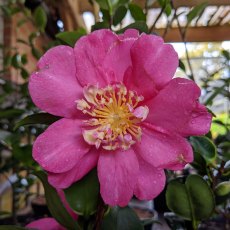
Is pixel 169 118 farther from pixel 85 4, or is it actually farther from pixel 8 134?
pixel 85 4

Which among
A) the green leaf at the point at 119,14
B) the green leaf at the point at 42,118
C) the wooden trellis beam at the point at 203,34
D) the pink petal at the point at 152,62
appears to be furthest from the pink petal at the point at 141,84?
the wooden trellis beam at the point at 203,34

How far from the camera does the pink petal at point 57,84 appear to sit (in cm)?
40

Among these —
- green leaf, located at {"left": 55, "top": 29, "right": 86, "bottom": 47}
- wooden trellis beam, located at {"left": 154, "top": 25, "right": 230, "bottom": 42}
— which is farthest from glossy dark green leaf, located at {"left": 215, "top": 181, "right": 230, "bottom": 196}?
wooden trellis beam, located at {"left": 154, "top": 25, "right": 230, "bottom": 42}

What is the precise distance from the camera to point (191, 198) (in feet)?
1.75

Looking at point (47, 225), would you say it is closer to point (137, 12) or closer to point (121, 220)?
point (121, 220)

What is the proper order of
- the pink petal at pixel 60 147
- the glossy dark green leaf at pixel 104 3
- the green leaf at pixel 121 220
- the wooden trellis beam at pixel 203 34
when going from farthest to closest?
the wooden trellis beam at pixel 203 34
the glossy dark green leaf at pixel 104 3
the green leaf at pixel 121 220
the pink petal at pixel 60 147

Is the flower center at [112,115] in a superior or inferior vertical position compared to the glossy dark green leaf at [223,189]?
superior

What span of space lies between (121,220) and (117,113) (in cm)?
22

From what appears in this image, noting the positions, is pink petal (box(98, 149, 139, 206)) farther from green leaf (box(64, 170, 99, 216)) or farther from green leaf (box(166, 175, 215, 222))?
green leaf (box(166, 175, 215, 222))

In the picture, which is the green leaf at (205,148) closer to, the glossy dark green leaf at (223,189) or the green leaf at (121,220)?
the glossy dark green leaf at (223,189)

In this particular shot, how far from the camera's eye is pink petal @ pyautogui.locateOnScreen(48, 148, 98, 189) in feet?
1.26

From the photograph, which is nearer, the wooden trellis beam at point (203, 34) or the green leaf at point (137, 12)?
the green leaf at point (137, 12)

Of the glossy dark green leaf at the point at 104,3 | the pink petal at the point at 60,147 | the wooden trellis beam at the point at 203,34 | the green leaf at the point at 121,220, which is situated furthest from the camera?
the wooden trellis beam at the point at 203,34

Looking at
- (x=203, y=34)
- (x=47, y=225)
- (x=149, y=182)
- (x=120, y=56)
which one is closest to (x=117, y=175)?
(x=149, y=182)
